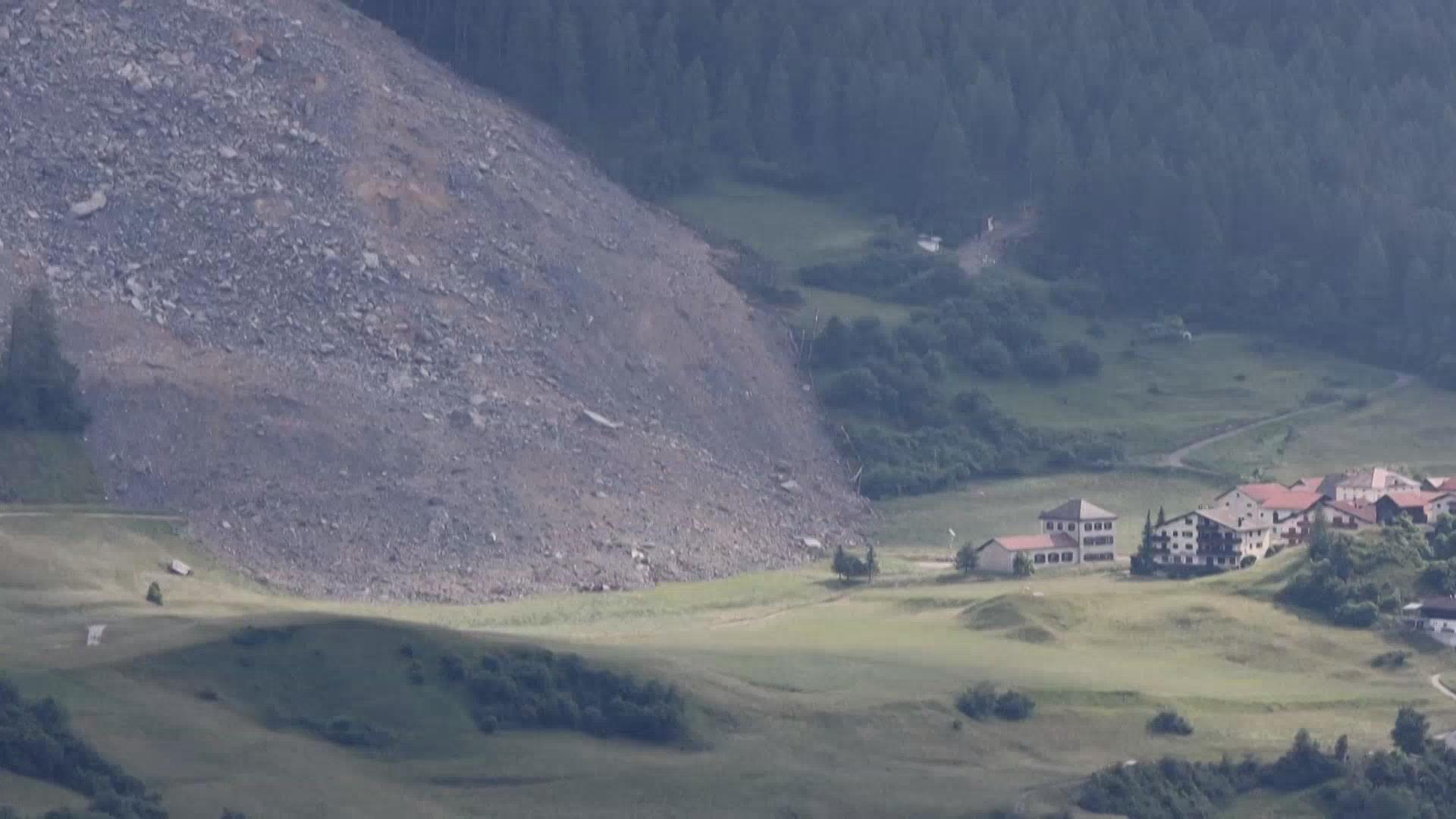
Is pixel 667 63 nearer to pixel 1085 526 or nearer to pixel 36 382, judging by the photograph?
pixel 1085 526

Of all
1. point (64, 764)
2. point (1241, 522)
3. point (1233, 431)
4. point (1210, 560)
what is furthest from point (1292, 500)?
point (64, 764)

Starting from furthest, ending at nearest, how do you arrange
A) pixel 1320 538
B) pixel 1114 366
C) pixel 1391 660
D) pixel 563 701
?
1. pixel 1114 366
2. pixel 1320 538
3. pixel 1391 660
4. pixel 563 701

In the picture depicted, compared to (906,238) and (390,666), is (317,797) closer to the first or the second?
(390,666)

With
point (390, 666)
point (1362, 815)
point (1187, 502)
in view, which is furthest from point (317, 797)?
point (1187, 502)

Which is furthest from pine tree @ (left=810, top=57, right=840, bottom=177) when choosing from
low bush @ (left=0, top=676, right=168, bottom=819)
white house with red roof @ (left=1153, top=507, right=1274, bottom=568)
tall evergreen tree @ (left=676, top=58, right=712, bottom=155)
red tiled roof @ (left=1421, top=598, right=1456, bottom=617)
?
low bush @ (left=0, top=676, right=168, bottom=819)

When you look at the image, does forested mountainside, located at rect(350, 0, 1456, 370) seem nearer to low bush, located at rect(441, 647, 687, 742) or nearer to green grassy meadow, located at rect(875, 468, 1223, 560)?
green grassy meadow, located at rect(875, 468, 1223, 560)

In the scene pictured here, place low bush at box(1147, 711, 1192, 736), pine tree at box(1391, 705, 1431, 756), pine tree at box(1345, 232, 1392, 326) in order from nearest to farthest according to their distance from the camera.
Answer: pine tree at box(1391, 705, 1431, 756) → low bush at box(1147, 711, 1192, 736) → pine tree at box(1345, 232, 1392, 326)
